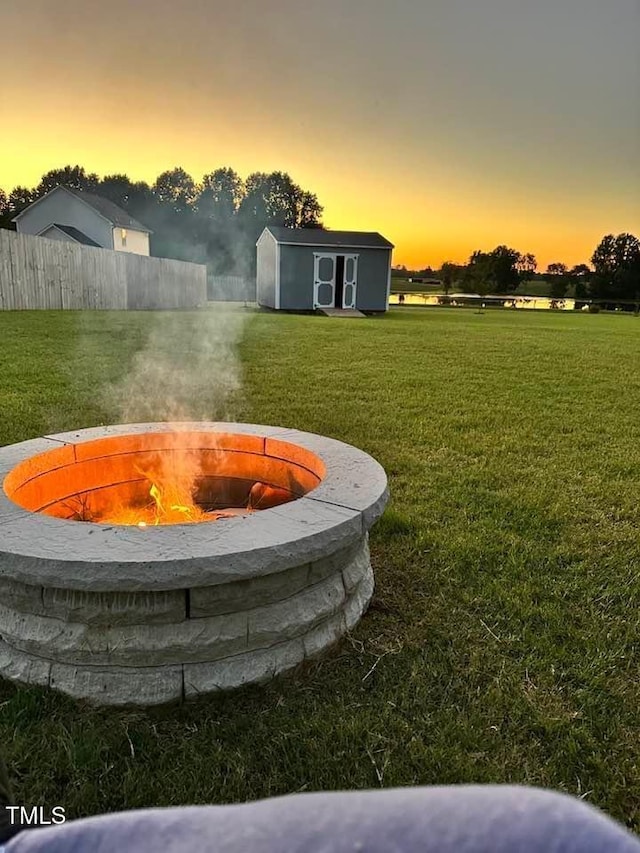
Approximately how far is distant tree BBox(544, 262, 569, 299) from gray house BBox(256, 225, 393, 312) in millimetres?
28980

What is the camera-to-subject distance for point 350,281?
1970 centimetres

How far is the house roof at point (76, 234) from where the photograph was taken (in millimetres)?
23453

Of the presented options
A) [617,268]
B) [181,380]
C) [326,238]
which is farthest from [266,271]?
[617,268]

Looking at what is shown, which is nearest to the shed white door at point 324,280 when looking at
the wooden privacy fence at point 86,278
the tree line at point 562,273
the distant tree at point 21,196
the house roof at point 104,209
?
the wooden privacy fence at point 86,278

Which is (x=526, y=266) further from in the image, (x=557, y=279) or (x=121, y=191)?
(x=121, y=191)

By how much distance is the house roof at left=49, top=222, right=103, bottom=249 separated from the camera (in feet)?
76.9

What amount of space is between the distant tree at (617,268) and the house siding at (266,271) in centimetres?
3267

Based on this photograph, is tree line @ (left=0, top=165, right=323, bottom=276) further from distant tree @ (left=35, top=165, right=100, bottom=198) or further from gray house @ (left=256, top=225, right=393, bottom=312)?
distant tree @ (left=35, top=165, right=100, bottom=198)

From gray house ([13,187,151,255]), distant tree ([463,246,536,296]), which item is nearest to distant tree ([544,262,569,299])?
distant tree ([463,246,536,296])

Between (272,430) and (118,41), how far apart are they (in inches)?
87.5

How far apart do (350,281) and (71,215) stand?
44.8ft

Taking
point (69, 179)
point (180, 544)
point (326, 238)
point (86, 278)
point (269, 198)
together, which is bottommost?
point (180, 544)

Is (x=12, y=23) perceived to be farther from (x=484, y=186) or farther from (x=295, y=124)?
(x=484, y=186)

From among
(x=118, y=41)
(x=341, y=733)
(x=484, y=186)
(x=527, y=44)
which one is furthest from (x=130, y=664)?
(x=484, y=186)
